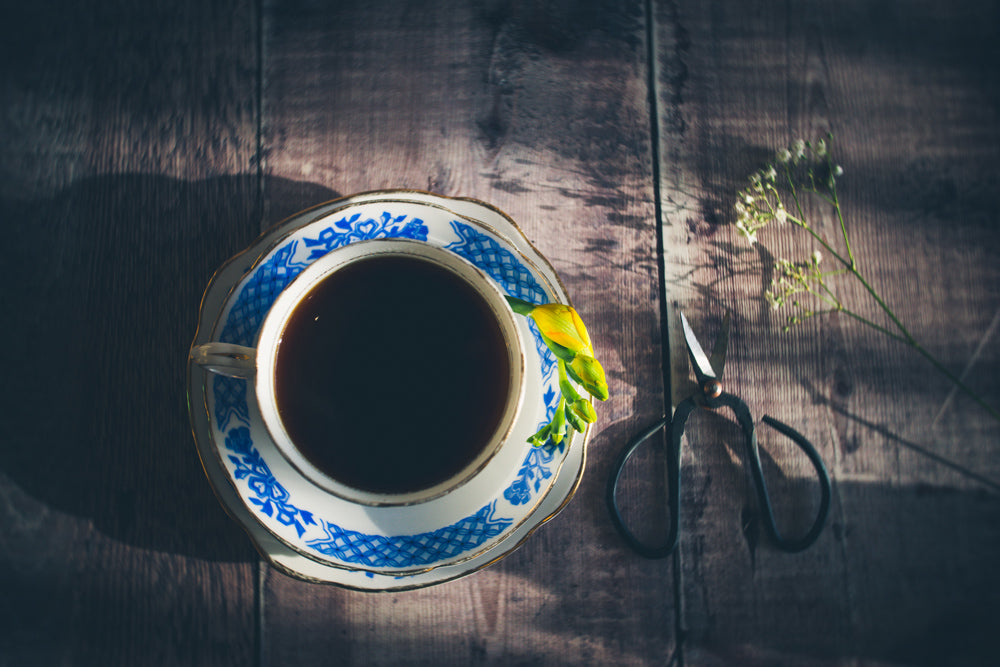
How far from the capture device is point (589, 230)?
858mm

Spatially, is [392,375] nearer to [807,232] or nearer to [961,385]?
[807,232]

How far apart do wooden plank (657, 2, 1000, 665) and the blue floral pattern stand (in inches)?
10.3

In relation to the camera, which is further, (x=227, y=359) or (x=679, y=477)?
(x=679, y=477)

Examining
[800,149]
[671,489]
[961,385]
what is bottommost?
[671,489]

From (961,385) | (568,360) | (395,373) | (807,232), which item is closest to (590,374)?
(568,360)

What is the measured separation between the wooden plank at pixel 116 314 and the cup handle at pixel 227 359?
0.68ft

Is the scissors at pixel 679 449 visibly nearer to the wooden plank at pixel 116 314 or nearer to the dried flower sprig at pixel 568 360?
the dried flower sprig at pixel 568 360

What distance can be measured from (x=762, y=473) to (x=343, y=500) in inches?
21.9

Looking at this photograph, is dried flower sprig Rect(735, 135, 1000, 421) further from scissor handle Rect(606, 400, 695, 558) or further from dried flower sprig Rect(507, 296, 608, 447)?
dried flower sprig Rect(507, 296, 608, 447)

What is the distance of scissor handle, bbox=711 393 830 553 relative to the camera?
818mm

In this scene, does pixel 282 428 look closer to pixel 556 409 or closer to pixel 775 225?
pixel 556 409

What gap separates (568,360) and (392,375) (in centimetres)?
21

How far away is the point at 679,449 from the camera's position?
82cm

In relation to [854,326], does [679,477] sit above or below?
below
